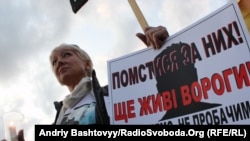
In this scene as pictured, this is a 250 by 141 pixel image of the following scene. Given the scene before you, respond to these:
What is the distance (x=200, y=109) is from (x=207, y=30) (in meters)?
0.32

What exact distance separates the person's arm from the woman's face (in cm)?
81

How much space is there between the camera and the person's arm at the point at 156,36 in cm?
182

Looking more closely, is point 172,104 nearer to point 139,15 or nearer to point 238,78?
point 238,78

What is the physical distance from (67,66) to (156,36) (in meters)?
A: 0.96

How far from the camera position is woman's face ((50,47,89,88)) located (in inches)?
103

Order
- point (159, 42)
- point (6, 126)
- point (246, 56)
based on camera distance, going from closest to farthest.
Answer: point (246, 56)
point (159, 42)
point (6, 126)

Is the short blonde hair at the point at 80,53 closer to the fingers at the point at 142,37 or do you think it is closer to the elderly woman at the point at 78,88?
the elderly woman at the point at 78,88

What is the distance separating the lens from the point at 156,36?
71.5 inches

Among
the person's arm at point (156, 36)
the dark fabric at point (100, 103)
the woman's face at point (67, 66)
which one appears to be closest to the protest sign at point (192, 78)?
the person's arm at point (156, 36)

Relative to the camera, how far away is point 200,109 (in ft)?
5.25

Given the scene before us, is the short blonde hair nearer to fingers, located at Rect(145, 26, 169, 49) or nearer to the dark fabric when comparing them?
the dark fabric

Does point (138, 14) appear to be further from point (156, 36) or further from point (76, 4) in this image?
point (76, 4)

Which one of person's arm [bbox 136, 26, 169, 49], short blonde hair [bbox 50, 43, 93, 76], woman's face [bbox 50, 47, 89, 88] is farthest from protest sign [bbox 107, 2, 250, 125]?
short blonde hair [bbox 50, 43, 93, 76]

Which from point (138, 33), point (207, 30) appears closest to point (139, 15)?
point (138, 33)
